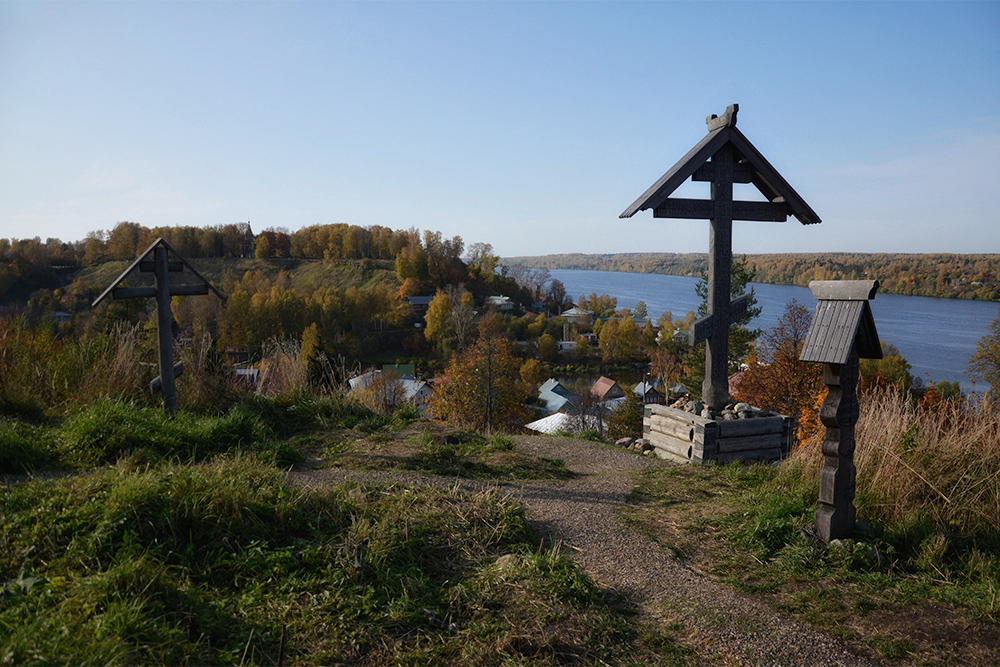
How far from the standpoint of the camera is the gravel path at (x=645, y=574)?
3.13 meters

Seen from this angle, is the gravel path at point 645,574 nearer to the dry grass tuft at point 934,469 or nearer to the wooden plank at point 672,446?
the wooden plank at point 672,446

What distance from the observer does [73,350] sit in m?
8.12

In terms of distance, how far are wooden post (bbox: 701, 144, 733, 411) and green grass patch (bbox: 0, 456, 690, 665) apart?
4124 mm

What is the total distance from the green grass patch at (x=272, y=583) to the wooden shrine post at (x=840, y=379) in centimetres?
192

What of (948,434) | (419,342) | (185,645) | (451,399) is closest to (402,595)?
(185,645)

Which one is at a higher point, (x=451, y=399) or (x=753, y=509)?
(x=753, y=509)

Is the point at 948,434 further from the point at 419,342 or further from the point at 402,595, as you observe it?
the point at 419,342

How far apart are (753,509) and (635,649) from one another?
2.44m

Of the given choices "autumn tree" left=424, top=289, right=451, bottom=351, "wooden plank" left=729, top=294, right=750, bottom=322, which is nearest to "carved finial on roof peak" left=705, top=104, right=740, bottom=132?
"wooden plank" left=729, top=294, right=750, bottom=322

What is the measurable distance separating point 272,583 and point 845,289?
14.5ft

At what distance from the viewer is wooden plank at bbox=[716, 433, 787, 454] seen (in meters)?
7.30

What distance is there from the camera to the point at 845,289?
450 centimetres

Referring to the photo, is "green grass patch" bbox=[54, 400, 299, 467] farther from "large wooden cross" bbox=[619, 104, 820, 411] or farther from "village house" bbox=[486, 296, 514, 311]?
"village house" bbox=[486, 296, 514, 311]

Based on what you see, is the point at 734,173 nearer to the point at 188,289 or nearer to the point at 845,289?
the point at 845,289
